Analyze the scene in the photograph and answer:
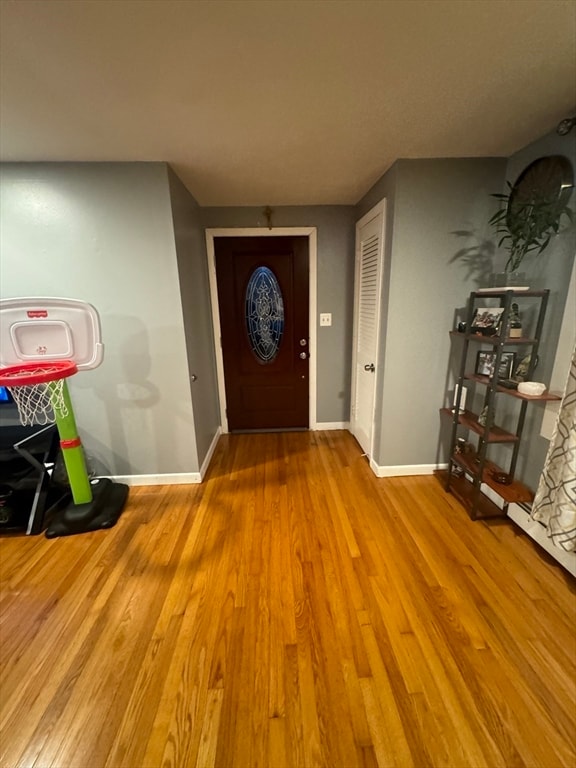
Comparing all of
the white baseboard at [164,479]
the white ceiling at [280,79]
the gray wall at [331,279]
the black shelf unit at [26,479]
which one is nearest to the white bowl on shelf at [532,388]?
the white ceiling at [280,79]

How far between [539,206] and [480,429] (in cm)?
128

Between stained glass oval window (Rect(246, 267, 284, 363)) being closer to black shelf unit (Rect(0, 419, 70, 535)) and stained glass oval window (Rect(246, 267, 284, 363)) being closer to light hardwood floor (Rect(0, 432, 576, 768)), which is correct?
light hardwood floor (Rect(0, 432, 576, 768))

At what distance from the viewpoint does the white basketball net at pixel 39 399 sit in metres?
1.71

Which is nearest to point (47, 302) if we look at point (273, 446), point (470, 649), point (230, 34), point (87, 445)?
point (87, 445)

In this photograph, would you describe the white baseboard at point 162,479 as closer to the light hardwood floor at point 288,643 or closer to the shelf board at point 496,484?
the light hardwood floor at point 288,643

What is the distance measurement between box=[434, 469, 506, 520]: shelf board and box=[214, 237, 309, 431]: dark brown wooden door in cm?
152

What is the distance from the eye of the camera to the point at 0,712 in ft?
3.38

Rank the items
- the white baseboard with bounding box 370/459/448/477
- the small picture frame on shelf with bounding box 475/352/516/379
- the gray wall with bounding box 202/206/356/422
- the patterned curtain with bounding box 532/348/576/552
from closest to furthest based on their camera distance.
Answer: the patterned curtain with bounding box 532/348/576/552, the small picture frame on shelf with bounding box 475/352/516/379, the white baseboard with bounding box 370/459/448/477, the gray wall with bounding box 202/206/356/422

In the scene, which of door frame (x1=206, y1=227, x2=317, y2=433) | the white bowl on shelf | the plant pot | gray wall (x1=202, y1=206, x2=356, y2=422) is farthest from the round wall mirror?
door frame (x1=206, y1=227, x2=317, y2=433)

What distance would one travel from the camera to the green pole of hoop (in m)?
1.78

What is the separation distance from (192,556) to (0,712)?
0.82 metres

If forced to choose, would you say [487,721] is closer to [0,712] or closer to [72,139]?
[0,712]

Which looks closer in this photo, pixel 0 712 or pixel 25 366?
pixel 0 712

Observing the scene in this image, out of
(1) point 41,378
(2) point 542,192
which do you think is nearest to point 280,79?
(2) point 542,192
